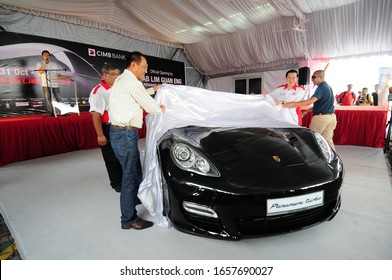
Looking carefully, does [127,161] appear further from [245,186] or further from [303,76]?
[303,76]

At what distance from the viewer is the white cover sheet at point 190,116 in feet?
5.53

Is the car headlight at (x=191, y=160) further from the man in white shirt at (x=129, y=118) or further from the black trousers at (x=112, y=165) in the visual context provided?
the black trousers at (x=112, y=165)

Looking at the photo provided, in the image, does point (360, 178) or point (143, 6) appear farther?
point (143, 6)

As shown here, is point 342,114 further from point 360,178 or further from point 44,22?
point 44,22

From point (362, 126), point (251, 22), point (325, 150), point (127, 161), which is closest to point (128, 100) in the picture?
point (127, 161)

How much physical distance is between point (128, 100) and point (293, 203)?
1.20 meters

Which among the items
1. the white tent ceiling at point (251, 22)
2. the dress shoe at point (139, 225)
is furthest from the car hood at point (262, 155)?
the white tent ceiling at point (251, 22)

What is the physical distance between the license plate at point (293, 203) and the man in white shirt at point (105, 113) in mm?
1721

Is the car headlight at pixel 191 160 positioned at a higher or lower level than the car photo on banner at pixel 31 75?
lower

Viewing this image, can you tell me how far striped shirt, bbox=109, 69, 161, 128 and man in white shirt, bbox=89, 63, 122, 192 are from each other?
812 mm

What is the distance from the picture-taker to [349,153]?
13.0 feet

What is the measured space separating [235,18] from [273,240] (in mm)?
7962

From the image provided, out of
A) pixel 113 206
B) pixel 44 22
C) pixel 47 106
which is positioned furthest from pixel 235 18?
pixel 113 206
